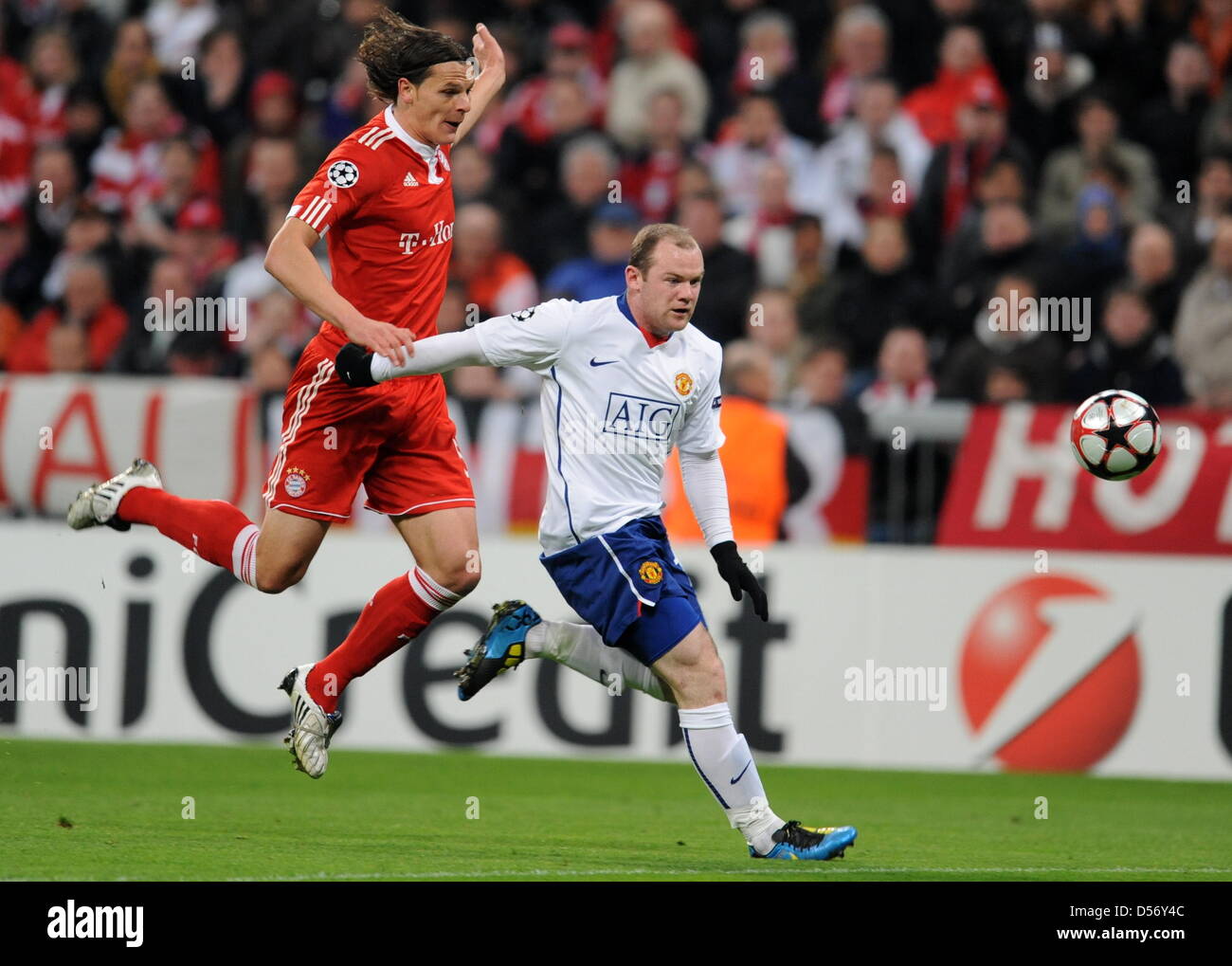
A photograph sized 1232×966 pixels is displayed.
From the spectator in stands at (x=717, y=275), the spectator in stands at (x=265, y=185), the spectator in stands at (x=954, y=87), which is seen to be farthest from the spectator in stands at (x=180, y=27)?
the spectator in stands at (x=954, y=87)

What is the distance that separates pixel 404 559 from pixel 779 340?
2987mm

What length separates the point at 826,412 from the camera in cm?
1186

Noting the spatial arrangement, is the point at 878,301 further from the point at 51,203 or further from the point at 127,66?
→ the point at 127,66

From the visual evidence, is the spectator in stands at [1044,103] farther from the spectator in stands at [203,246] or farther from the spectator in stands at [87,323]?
the spectator in stands at [87,323]

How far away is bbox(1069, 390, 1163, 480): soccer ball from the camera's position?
8.68 meters

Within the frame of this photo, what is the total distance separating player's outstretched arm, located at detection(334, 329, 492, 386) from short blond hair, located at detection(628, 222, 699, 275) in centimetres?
67

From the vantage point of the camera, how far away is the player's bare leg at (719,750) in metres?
7.35

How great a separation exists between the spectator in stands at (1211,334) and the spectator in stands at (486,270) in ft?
14.0

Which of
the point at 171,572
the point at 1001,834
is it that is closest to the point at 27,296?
the point at 171,572

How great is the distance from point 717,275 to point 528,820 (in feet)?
18.3

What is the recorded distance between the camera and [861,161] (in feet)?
47.9

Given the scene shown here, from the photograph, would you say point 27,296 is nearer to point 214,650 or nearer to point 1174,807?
point 214,650

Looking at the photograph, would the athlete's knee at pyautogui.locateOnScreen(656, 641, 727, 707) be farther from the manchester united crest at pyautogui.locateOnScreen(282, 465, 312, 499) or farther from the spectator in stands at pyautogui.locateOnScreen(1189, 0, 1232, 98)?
the spectator in stands at pyautogui.locateOnScreen(1189, 0, 1232, 98)

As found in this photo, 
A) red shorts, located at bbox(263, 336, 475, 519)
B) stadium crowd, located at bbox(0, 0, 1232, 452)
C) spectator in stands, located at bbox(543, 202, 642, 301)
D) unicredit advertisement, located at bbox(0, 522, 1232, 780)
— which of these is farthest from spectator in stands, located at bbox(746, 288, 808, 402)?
red shorts, located at bbox(263, 336, 475, 519)
